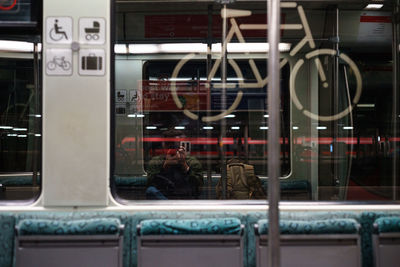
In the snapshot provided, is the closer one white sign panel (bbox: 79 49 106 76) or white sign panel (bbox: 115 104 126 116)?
white sign panel (bbox: 79 49 106 76)

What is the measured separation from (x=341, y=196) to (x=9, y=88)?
3.12m

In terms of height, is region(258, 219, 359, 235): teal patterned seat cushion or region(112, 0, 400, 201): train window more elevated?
region(112, 0, 400, 201): train window

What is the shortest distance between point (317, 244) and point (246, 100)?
1307 millimetres

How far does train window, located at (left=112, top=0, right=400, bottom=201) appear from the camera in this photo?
353 cm

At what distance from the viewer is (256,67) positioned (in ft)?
12.3

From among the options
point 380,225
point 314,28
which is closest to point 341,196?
point 380,225

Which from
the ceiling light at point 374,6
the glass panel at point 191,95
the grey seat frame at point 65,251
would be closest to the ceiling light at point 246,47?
the glass panel at point 191,95

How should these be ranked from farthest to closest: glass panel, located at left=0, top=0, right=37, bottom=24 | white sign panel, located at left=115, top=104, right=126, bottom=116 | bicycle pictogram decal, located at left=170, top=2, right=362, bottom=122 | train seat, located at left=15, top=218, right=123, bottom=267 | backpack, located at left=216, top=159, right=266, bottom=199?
1. bicycle pictogram decal, located at left=170, top=2, right=362, bottom=122
2. backpack, located at left=216, top=159, right=266, bottom=199
3. white sign panel, located at left=115, top=104, right=126, bottom=116
4. glass panel, located at left=0, top=0, right=37, bottom=24
5. train seat, located at left=15, top=218, right=123, bottom=267

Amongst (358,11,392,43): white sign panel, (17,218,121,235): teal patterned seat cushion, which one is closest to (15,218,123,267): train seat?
(17,218,121,235): teal patterned seat cushion

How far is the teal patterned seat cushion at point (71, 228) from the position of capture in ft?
9.70

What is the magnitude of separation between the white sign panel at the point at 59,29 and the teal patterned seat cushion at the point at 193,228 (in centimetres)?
141

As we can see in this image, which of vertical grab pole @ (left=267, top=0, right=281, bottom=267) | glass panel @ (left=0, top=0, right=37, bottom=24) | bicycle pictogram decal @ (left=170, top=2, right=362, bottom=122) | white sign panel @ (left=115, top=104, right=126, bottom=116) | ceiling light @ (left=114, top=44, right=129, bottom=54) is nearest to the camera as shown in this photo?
vertical grab pole @ (left=267, top=0, right=281, bottom=267)

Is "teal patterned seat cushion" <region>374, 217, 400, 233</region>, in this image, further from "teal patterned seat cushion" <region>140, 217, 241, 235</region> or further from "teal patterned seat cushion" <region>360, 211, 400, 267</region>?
"teal patterned seat cushion" <region>140, 217, 241, 235</region>

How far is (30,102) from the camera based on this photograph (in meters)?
3.77
